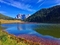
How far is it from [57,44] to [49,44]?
163cm

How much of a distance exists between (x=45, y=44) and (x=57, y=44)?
248cm

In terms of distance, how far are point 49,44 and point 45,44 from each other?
87 centimetres

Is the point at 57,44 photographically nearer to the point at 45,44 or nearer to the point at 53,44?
the point at 53,44

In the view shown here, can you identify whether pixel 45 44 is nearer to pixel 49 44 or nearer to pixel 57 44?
pixel 49 44

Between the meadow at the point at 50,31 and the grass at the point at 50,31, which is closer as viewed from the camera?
the meadow at the point at 50,31

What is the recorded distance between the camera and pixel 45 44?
26.4m

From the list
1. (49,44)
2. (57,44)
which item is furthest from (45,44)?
(57,44)

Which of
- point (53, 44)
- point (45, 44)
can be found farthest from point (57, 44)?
point (45, 44)

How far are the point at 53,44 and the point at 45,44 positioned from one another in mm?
1743

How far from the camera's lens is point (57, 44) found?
26594mm

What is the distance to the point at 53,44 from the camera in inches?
1056

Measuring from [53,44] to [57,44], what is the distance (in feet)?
2.65

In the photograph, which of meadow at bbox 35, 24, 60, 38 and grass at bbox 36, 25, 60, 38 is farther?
grass at bbox 36, 25, 60, 38
